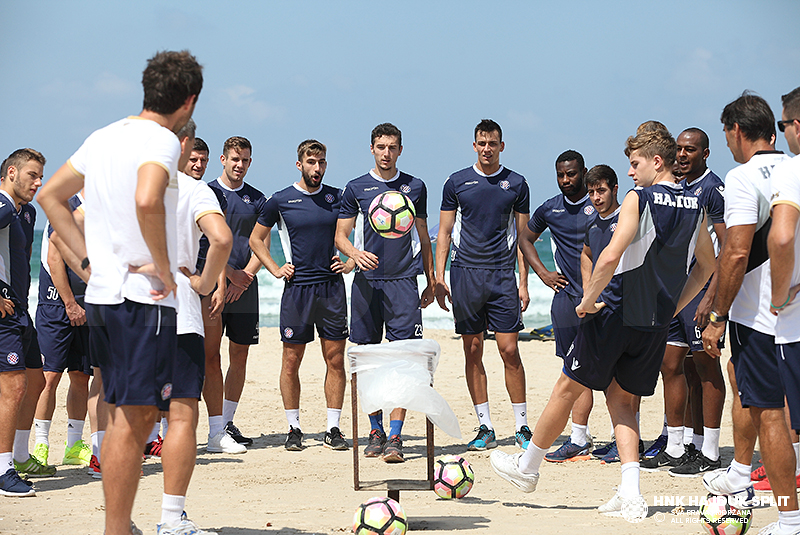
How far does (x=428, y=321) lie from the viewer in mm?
23719

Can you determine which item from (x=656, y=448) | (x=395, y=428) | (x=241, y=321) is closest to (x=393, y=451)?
(x=395, y=428)

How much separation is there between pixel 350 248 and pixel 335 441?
1877mm

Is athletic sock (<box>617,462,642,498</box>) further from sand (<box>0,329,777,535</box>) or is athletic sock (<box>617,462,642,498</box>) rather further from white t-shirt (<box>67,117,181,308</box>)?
white t-shirt (<box>67,117,181,308</box>)

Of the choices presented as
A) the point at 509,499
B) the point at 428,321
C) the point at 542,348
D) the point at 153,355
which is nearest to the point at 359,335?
the point at 509,499

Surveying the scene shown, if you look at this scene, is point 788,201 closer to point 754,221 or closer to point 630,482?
point 754,221

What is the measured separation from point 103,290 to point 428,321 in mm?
20273

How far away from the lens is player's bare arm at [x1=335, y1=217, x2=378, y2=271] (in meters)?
7.29

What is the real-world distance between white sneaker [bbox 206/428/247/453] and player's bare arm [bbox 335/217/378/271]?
2.06 meters

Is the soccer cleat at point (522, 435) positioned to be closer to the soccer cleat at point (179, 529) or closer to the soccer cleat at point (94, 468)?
the soccer cleat at point (94, 468)

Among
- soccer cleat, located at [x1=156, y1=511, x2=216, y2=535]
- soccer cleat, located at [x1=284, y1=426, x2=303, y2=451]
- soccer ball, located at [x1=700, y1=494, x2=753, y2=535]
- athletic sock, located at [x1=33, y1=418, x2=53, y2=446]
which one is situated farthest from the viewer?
soccer cleat, located at [x1=284, y1=426, x2=303, y2=451]

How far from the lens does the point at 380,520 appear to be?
422 cm

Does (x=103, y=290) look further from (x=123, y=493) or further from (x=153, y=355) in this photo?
(x=123, y=493)

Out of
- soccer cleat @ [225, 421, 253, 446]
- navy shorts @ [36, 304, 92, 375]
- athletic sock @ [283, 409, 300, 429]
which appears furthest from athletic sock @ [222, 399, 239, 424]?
navy shorts @ [36, 304, 92, 375]

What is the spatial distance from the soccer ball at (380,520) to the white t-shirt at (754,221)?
2.19 metres
